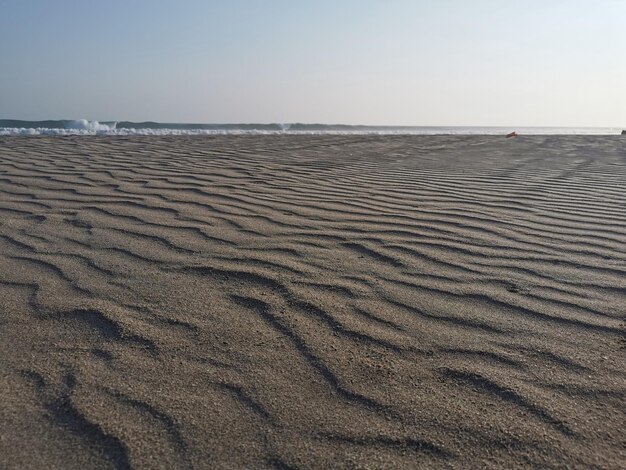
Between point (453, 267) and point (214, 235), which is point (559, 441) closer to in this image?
point (453, 267)

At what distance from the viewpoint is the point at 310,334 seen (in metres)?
1.63

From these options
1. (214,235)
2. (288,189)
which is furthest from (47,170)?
(214,235)

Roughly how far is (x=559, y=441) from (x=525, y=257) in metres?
1.32

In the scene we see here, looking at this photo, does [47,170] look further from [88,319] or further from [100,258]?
[88,319]

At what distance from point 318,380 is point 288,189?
9.02 ft

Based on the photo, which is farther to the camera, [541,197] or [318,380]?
[541,197]

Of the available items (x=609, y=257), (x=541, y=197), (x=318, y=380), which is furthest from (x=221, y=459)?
(x=541, y=197)

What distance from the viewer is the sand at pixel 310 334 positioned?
1160mm

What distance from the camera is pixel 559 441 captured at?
3.81 feet

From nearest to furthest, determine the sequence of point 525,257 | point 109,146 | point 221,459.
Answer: point 221,459, point 525,257, point 109,146

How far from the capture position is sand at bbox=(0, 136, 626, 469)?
3.81 ft

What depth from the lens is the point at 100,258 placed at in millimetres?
2289

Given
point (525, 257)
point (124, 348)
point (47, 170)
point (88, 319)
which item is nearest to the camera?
point (124, 348)

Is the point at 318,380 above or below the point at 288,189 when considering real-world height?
below
